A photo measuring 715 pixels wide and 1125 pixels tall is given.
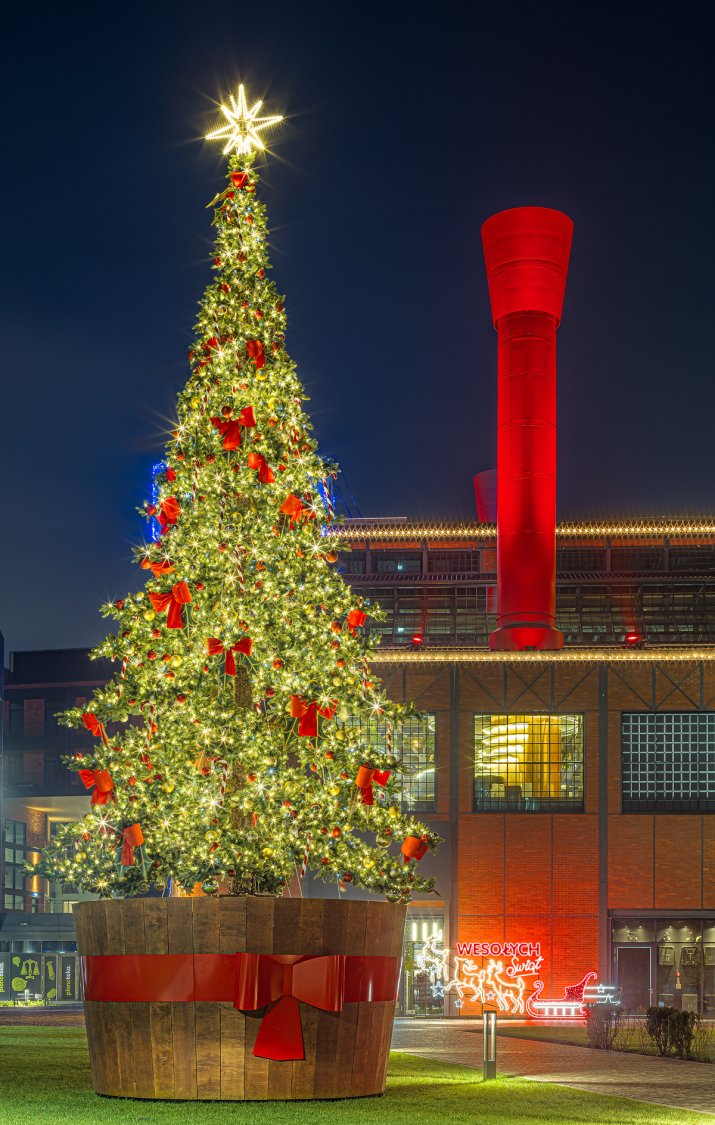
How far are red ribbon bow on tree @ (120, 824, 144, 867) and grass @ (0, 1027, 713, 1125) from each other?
94.2 inches

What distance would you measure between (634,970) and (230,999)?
104 feet

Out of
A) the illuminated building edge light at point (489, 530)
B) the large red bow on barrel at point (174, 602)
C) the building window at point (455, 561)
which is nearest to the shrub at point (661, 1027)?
the large red bow on barrel at point (174, 602)

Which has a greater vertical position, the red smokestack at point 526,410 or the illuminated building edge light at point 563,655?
the red smokestack at point 526,410

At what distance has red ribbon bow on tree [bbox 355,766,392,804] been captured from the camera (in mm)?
16250

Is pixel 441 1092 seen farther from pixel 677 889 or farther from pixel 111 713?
pixel 677 889

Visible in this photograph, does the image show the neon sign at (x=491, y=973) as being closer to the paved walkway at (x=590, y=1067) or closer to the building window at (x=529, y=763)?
the building window at (x=529, y=763)

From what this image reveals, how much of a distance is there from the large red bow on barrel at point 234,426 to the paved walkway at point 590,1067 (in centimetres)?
818

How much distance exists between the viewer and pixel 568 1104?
16094mm

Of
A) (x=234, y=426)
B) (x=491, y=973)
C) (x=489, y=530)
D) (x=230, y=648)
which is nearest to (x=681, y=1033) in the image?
(x=230, y=648)

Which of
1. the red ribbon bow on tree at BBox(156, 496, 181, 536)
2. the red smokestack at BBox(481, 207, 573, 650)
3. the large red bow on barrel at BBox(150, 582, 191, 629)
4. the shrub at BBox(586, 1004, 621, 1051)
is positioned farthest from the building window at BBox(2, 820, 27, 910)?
the large red bow on barrel at BBox(150, 582, 191, 629)

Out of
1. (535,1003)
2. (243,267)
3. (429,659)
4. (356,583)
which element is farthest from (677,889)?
(243,267)

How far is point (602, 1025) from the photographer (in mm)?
27844

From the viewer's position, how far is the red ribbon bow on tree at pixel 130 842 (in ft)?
51.8

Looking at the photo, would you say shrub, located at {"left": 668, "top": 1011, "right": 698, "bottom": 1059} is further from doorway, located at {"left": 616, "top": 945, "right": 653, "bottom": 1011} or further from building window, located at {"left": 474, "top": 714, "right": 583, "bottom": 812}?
building window, located at {"left": 474, "top": 714, "right": 583, "bottom": 812}
